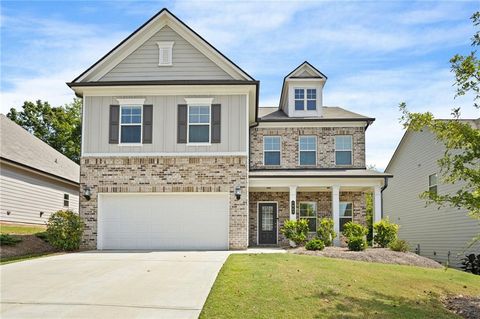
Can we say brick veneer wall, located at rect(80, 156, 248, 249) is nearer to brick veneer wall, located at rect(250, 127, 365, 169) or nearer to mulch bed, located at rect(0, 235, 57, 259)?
mulch bed, located at rect(0, 235, 57, 259)

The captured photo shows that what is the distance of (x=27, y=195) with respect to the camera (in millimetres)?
23000

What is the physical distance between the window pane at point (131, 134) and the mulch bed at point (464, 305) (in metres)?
12.0

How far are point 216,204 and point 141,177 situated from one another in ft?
9.70

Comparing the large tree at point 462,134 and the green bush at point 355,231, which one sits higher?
the large tree at point 462,134

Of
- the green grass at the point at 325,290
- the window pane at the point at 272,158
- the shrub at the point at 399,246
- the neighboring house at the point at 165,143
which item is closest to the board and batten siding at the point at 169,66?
the neighboring house at the point at 165,143

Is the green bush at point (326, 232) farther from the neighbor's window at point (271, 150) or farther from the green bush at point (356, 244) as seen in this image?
the neighbor's window at point (271, 150)

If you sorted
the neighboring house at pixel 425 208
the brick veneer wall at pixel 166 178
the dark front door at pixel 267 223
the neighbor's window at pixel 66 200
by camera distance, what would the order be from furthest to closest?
the neighbor's window at pixel 66 200 < the dark front door at pixel 267 223 < the neighboring house at pixel 425 208 < the brick veneer wall at pixel 166 178

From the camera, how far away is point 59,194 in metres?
26.7

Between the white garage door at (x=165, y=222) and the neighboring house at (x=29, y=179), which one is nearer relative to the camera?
the white garage door at (x=165, y=222)

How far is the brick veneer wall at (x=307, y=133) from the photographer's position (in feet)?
74.7

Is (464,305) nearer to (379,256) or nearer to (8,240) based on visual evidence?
(379,256)

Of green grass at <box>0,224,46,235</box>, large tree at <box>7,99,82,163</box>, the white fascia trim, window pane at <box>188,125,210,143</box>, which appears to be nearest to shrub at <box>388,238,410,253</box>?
the white fascia trim

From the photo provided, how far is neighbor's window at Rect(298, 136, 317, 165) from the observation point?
75.1 feet

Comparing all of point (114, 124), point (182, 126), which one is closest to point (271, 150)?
point (182, 126)
